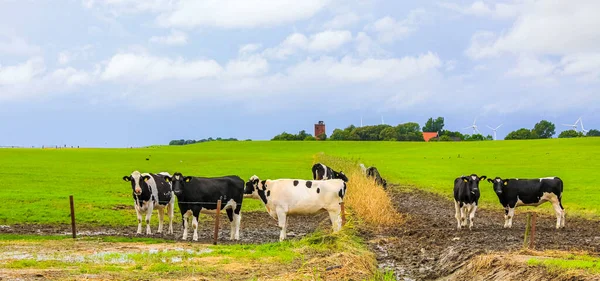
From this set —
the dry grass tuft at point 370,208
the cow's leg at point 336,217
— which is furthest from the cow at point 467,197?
the cow's leg at point 336,217

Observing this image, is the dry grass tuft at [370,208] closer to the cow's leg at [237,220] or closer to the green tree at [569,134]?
the cow's leg at [237,220]

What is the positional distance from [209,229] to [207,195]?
124 inches

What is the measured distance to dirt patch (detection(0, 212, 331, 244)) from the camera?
21.0 metres

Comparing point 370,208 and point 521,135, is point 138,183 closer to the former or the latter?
point 370,208

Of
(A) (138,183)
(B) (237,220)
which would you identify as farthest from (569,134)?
(A) (138,183)

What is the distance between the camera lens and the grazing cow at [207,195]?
66.9ft

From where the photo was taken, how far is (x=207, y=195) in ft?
68.4

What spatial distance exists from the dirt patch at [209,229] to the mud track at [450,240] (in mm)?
3266

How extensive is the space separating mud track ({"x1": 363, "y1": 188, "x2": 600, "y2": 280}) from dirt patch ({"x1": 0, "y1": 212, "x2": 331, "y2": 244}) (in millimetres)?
3266

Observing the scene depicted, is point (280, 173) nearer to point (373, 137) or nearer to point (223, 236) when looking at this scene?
point (223, 236)

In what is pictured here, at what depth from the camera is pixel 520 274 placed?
12516 millimetres

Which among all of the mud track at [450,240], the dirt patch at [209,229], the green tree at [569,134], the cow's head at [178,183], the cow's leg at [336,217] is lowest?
the mud track at [450,240]

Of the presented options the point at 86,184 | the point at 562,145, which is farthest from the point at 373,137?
the point at 86,184

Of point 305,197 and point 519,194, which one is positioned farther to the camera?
point 519,194
